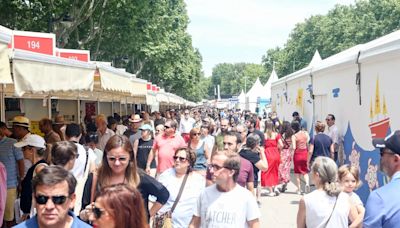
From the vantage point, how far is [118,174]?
4.60 meters

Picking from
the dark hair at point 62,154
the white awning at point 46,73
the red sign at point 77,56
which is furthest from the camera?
the red sign at point 77,56

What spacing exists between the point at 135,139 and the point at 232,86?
603ft

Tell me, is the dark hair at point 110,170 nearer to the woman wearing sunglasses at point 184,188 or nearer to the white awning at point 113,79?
the woman wearing sunglasses at point 184,188

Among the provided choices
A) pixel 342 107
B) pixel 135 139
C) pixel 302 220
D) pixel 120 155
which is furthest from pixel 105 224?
pixel 342 107

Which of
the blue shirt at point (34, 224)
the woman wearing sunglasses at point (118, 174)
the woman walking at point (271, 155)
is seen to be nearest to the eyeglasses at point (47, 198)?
the blue shirt at point (34, 224)

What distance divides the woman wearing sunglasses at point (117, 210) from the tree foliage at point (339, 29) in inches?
2235

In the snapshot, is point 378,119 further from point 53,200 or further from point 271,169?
point 53,200

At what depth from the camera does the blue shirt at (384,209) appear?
3461mm

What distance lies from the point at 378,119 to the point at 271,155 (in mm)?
4083

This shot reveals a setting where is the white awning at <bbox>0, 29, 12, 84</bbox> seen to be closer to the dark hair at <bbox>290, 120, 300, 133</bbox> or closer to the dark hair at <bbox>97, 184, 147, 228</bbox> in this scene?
the dark hair at <bbox>97, 184, 147, 228</bbox>

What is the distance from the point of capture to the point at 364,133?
9.66 m

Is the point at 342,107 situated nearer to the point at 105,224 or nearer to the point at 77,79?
the point at 77,79

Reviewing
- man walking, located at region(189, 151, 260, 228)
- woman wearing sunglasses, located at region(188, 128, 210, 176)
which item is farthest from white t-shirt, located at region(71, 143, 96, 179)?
woman wearing sunglasses, located at region(188, 128, 210, 176)

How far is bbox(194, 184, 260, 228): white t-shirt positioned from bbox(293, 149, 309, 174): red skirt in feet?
27.6
